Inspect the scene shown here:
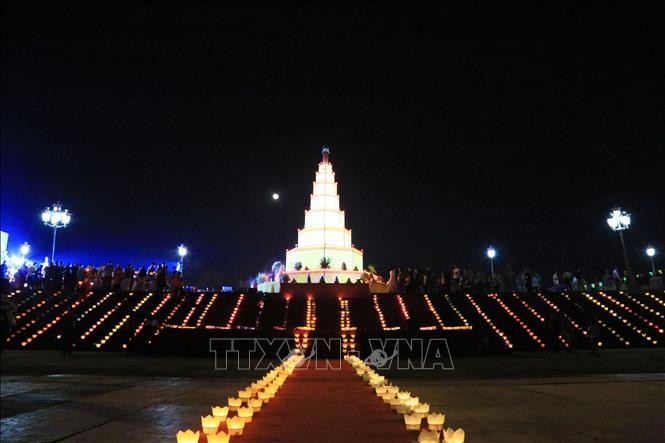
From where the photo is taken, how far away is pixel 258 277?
48688 mm

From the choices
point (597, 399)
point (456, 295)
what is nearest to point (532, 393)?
point (597, 399)

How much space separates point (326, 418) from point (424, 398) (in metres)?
2.98

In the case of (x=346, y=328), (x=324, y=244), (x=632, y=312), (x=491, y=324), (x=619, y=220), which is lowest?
(x=491, y=324)

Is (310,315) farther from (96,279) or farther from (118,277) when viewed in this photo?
(96,279)

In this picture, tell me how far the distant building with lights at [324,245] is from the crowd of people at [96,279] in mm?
17447

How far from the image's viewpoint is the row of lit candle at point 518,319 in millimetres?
17745

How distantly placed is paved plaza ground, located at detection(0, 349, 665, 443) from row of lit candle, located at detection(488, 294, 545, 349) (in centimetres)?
523

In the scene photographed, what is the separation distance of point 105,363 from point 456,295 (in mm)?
15836

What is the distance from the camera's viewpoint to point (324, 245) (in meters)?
46.6

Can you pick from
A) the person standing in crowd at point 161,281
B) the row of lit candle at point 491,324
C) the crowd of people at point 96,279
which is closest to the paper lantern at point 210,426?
the row of lit candle at point 491,324

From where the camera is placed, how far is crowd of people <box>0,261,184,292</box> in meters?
23.5

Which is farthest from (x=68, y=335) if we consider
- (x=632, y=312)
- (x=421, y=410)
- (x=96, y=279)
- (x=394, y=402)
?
(x=632, y=312)

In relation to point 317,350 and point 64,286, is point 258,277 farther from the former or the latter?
point 317,350

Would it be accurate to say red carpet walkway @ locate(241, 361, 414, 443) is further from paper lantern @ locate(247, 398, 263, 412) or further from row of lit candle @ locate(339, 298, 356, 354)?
row of lit candle @ locate(339, 298, 356, 354)
